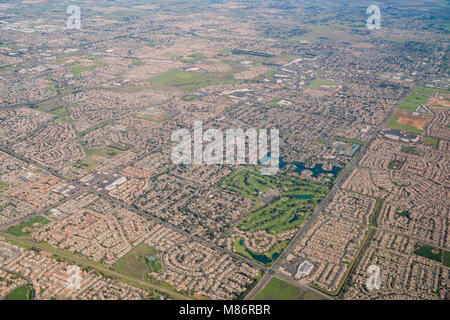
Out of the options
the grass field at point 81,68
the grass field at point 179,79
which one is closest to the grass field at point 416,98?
the grass field at point 179,79

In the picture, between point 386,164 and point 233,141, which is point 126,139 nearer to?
point 233,141

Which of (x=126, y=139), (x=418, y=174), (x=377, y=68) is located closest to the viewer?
(x=418, y=174)

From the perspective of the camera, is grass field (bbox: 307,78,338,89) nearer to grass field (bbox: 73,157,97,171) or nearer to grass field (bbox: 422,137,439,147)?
grass field (bbox: 422,137,439,147)

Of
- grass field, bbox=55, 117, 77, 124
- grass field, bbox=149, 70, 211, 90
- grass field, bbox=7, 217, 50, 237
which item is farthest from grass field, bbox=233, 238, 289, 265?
grass field, bbox=149, 70, 211, 90

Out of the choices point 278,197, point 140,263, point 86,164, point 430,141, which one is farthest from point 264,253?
point 430,141

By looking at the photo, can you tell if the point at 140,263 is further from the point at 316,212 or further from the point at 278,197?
the point at 316,212

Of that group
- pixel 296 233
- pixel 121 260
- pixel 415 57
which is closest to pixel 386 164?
pixel 296 233
